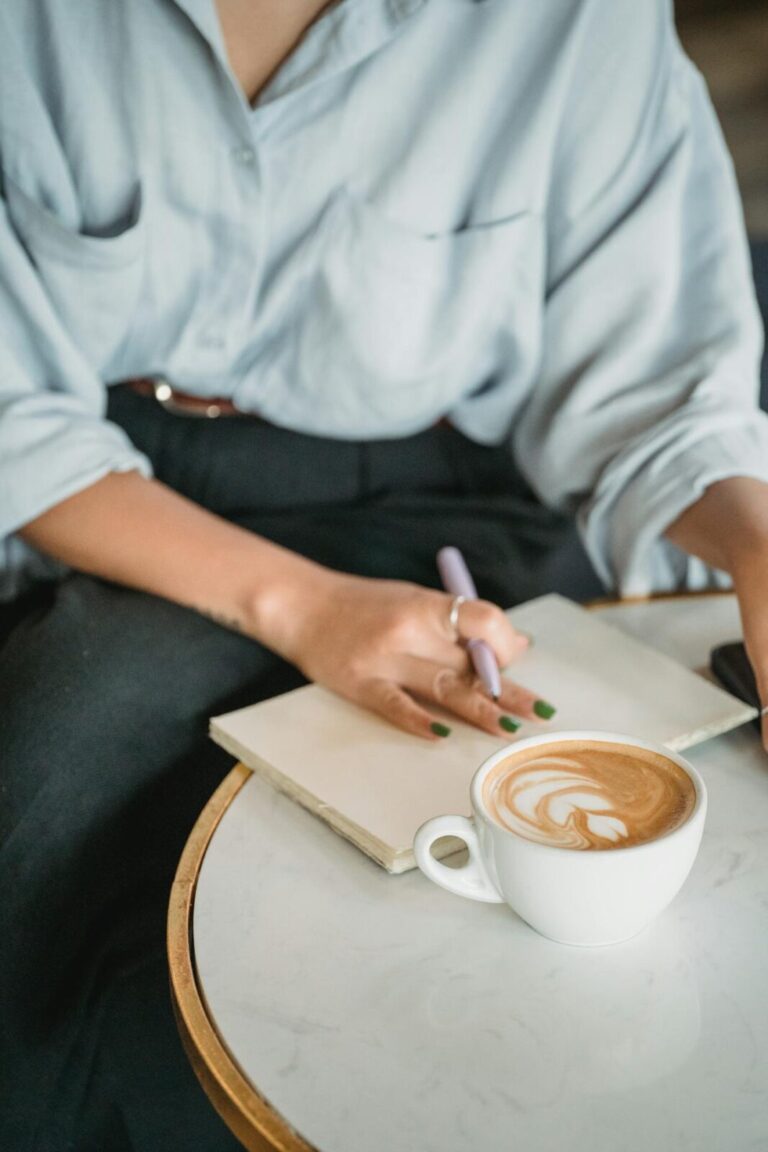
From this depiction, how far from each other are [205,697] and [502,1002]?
350mm

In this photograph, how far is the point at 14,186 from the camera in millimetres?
869

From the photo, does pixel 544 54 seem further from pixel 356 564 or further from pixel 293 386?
pixel 356 564

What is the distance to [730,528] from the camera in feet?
2.49

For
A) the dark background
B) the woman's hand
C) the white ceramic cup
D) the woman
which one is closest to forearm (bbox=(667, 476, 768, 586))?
the woman

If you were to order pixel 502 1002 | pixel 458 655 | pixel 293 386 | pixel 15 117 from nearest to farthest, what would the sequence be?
pixel 502 1002 < pixel 458 655 < pixel 15 117 < pixel 293 386

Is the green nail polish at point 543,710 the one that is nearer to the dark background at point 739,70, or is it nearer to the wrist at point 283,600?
the wrist at point 283,600

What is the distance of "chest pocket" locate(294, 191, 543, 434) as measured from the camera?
92 cm

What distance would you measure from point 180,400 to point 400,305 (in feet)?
0.70

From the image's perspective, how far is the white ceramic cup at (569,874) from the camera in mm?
445

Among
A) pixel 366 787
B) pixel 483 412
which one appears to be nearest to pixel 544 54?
pixel 483 412

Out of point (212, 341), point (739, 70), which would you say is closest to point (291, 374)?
point (212, 341)

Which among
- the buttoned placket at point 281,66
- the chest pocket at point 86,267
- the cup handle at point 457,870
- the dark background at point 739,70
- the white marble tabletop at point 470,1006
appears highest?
the buttoned placket at point 281,66

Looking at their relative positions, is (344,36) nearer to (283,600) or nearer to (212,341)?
(212,341)

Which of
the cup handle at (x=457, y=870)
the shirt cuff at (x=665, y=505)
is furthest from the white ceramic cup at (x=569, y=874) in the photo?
the shirt cuff at (x=665, y=505)
